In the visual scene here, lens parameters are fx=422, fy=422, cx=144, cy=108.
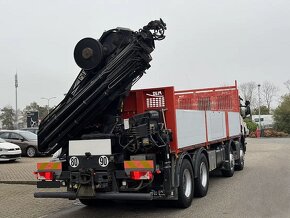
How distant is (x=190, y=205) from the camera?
8.87m

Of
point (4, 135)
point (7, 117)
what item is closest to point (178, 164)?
point (4, 135)

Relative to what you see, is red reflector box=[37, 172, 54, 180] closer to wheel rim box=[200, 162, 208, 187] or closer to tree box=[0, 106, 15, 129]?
wheel rim box=[200, 162, 208, 187]

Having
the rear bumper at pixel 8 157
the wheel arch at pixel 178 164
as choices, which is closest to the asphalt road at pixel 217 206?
the wheel arch at pixel 178 164

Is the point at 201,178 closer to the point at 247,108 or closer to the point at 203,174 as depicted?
the point at 203,174

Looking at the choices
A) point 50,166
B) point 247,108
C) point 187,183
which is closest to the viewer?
point 50,166

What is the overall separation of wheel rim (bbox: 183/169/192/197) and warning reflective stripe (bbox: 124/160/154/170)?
4.75 ft

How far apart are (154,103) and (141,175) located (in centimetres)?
171

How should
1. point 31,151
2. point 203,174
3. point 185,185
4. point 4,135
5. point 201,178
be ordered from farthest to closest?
point 4,135 → point 31,151 → point 203,174 → point 201,178 → point 185,185

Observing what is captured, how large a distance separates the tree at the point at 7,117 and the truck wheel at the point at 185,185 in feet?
291

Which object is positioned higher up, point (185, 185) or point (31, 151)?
point (31, 151)

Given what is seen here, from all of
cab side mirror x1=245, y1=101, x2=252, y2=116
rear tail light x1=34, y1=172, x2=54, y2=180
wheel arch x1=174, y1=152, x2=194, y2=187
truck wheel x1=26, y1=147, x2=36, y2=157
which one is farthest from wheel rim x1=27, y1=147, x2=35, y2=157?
wheel arch x1=174, y1=152, x2=194, y2=187

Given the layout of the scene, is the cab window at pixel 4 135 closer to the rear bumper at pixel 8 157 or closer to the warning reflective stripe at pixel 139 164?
the rear bumper at pixel 8 157

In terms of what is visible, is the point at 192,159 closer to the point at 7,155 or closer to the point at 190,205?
the point at 190,205

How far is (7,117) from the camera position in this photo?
307 ft
